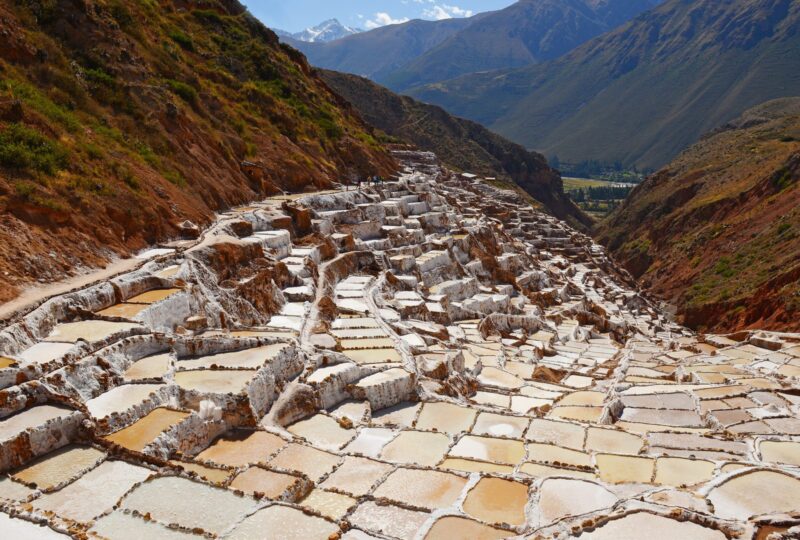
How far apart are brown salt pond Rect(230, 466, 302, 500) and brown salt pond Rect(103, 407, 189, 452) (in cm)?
136

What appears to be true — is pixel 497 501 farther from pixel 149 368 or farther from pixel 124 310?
pixel 124 310

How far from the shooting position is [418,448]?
10.1m

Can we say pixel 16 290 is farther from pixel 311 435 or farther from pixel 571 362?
pixel 571 362

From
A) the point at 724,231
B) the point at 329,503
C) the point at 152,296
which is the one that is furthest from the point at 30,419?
the point at 724,231

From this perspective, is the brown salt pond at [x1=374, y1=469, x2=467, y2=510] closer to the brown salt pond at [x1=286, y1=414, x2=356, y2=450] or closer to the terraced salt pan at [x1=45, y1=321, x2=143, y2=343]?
the brown salt pond at [x1=286, y1=414, x2=356, y2=450]

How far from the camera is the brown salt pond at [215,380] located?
9.91 meters

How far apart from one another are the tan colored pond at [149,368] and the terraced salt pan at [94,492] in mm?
2129

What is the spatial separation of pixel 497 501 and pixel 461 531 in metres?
0.92

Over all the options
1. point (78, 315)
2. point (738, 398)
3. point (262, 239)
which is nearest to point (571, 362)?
point (738, 398)

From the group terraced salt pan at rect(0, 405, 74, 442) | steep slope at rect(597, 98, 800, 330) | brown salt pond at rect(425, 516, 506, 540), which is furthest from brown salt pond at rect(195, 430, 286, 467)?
steep slope at rect(597, 98, 800, 330)

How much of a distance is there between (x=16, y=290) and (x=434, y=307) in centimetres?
1330

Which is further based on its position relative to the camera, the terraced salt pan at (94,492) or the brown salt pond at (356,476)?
the brown salt pond at (356,476)

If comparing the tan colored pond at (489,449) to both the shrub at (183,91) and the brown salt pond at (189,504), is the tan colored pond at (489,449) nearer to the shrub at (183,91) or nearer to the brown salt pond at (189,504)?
the brown salt pond at (189,504)

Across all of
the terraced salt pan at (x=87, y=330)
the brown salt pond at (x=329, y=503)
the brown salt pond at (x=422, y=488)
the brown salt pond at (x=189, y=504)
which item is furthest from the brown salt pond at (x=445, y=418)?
the terraced salt pan at (x=87, y=330)
